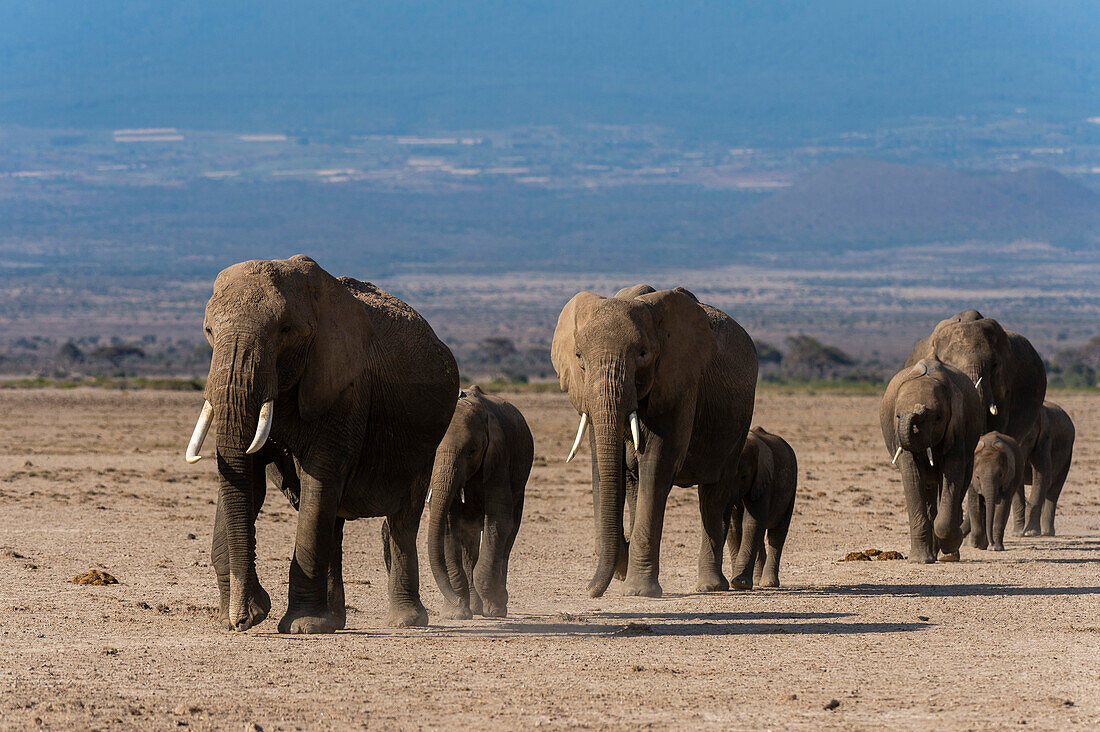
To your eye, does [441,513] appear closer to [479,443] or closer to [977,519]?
[479,443]

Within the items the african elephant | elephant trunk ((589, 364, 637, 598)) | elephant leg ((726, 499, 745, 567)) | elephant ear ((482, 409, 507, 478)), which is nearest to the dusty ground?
elephant trunk ((589, 364, 637, 598))

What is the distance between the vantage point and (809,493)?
23000 millimetres

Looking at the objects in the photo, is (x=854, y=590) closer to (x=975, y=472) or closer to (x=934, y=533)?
(x=934, y=533)

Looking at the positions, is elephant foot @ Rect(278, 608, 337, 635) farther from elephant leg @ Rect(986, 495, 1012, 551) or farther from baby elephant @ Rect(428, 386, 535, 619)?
elephant leg @ Rect(986, 495, 1012, 551)

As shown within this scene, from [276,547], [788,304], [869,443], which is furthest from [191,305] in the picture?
[276,547]

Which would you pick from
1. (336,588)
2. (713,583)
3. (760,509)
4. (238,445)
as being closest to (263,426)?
(238,445)

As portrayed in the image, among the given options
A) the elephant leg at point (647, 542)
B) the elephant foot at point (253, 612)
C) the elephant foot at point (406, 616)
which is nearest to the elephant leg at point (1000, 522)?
the elephant leg at point (647, 542)

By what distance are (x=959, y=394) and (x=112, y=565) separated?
7.89 meters

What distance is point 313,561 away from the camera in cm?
1029

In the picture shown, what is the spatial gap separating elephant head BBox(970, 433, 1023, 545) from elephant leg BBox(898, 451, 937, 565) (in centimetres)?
122

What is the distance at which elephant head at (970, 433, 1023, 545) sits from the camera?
16.9 m

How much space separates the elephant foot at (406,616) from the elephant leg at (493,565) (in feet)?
3.28

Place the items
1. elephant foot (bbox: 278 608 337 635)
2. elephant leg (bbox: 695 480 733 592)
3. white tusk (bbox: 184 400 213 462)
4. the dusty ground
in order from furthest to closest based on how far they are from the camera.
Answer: elephant leg (bbox: 695 480 733 592)
elephant foot (bbox: 278 608 337 635)
white tusk (bbox: 184 400 213 462)
the dusty ground

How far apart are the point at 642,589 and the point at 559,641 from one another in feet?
8.26
